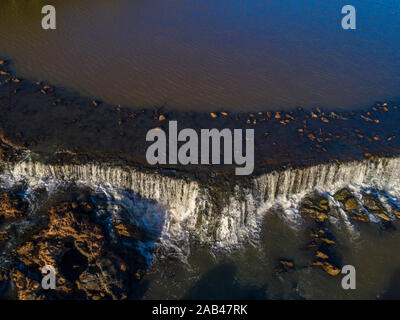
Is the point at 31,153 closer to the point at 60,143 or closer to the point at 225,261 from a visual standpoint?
the point at 60,143

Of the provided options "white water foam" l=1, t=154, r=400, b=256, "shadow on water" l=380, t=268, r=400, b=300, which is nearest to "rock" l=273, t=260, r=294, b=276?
"white water foam" l=1, t=154, r=400, b=256

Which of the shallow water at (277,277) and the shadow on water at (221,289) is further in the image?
the shallow water at (277,277)

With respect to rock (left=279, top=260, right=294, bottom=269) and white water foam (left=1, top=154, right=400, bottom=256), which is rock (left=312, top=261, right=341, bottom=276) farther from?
white water foam (left=1, top=154, right=400, bottom=256)

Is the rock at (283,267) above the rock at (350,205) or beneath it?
beneath

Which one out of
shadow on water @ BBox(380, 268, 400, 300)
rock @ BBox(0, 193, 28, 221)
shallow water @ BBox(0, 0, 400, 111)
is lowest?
shadow on water @ BBox(380, 268, 400, 300)

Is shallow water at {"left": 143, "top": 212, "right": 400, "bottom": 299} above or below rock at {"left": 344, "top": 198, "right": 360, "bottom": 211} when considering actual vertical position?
below

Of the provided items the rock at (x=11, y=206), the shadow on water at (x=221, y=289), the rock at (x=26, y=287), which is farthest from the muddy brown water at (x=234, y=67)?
the rock at (x=11, y=206)

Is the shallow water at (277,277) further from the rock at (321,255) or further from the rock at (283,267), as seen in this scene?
the rock at (321,255)
